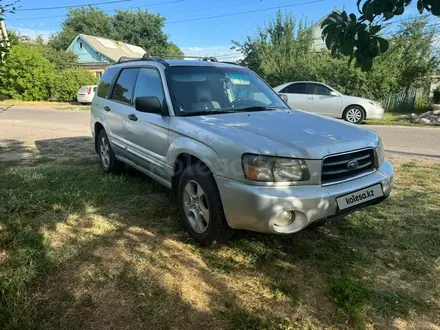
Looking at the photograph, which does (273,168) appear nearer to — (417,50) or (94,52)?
(417,50)

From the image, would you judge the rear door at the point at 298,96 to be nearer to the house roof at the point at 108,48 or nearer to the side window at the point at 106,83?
the side window at the point at 106,83

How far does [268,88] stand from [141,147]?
180cm

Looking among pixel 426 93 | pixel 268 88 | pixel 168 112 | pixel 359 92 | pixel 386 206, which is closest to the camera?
pixel 168 112

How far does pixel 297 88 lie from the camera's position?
13648mm

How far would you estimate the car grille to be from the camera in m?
2.95

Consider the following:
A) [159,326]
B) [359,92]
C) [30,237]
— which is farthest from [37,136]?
[359,92]

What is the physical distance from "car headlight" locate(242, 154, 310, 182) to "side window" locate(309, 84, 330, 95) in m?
11.3

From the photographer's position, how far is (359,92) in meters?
17.6

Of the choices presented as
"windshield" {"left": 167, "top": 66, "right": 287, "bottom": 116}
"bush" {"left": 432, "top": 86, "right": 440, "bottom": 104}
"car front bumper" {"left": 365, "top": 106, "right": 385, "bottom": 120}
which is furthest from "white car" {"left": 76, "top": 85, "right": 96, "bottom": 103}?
"windshield" {"left": 167, "top": 66, "right": 287, "bottom": 116}

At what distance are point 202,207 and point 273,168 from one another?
Result: 84 cm

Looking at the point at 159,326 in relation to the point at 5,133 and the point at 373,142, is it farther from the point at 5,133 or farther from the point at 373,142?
the point at 5,133

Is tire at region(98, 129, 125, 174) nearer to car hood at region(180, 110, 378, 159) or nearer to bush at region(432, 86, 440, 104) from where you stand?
car hood at region(180, 110, 378, 159)

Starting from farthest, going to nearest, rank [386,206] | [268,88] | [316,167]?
[268,88] < [386,206] < [316,167]

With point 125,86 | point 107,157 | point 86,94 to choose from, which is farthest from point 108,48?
point 125,86
